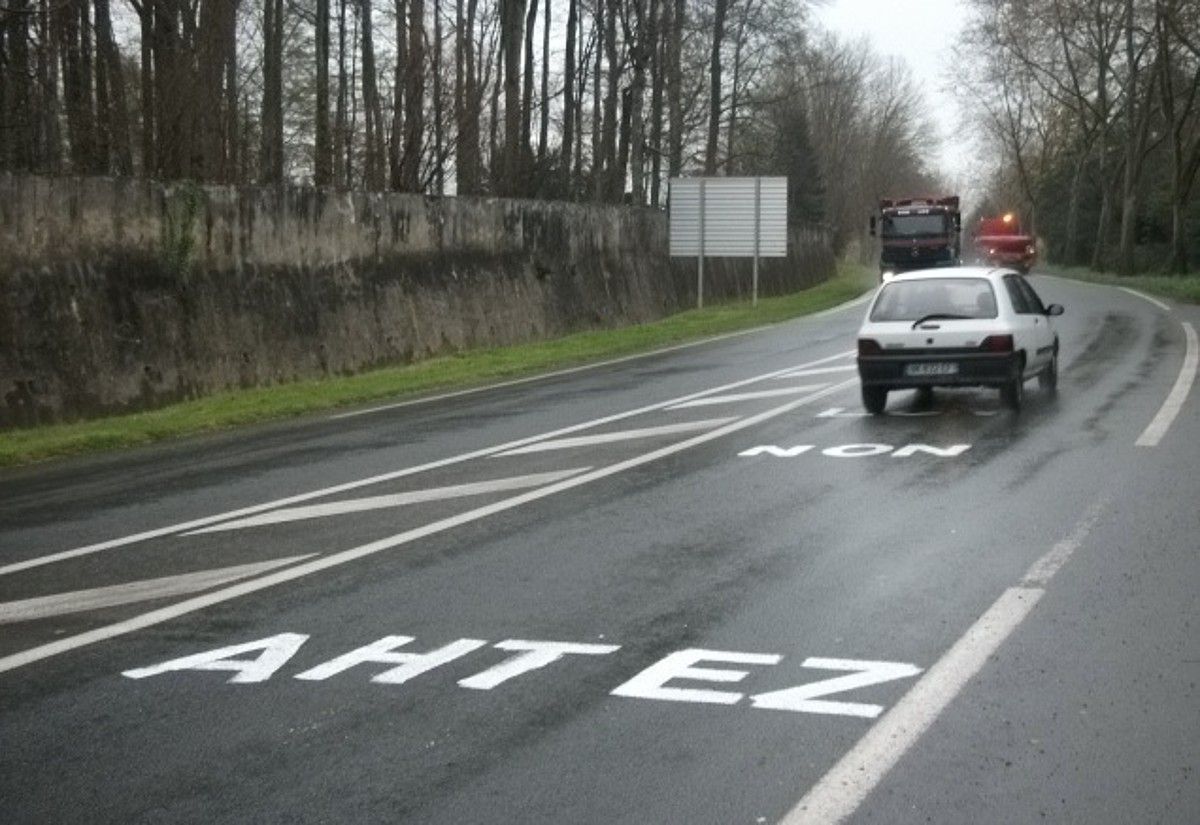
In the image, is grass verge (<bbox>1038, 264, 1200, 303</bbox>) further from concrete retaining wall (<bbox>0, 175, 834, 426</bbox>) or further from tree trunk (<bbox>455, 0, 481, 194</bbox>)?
tree trunk (<bbox>455, 0, 481, 194</bbox>)

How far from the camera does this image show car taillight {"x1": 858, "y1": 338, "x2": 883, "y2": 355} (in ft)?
57.9

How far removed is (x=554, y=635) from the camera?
8.02m

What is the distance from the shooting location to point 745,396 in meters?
19.9

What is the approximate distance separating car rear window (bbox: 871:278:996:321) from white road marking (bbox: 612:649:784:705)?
36.1 ft

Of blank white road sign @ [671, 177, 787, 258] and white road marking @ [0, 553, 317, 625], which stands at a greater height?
blank white road sign @ [671, 177, 787, 258]

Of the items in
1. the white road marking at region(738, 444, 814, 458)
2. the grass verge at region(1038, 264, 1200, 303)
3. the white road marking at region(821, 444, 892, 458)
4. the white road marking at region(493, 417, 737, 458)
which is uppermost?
the white road marking at region(821, 444, 892, 458)

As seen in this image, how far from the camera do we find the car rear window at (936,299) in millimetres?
17984

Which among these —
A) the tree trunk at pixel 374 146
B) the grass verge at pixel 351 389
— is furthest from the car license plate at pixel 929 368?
the tree trunk at pixel 374 146

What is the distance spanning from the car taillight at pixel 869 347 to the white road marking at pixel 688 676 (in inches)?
409

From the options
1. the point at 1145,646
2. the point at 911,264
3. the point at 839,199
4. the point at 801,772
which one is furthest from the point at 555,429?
the point at 839,199

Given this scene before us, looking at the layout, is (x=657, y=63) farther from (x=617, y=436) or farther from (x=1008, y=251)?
(x=617, y=436)

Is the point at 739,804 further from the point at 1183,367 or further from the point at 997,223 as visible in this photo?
the point at 997,223

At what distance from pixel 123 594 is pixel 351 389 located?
12.8m

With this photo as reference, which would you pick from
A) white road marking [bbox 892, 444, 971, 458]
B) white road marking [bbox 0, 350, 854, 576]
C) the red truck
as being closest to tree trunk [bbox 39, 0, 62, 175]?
white road marking [bbox 0, 350, 854, 576]
